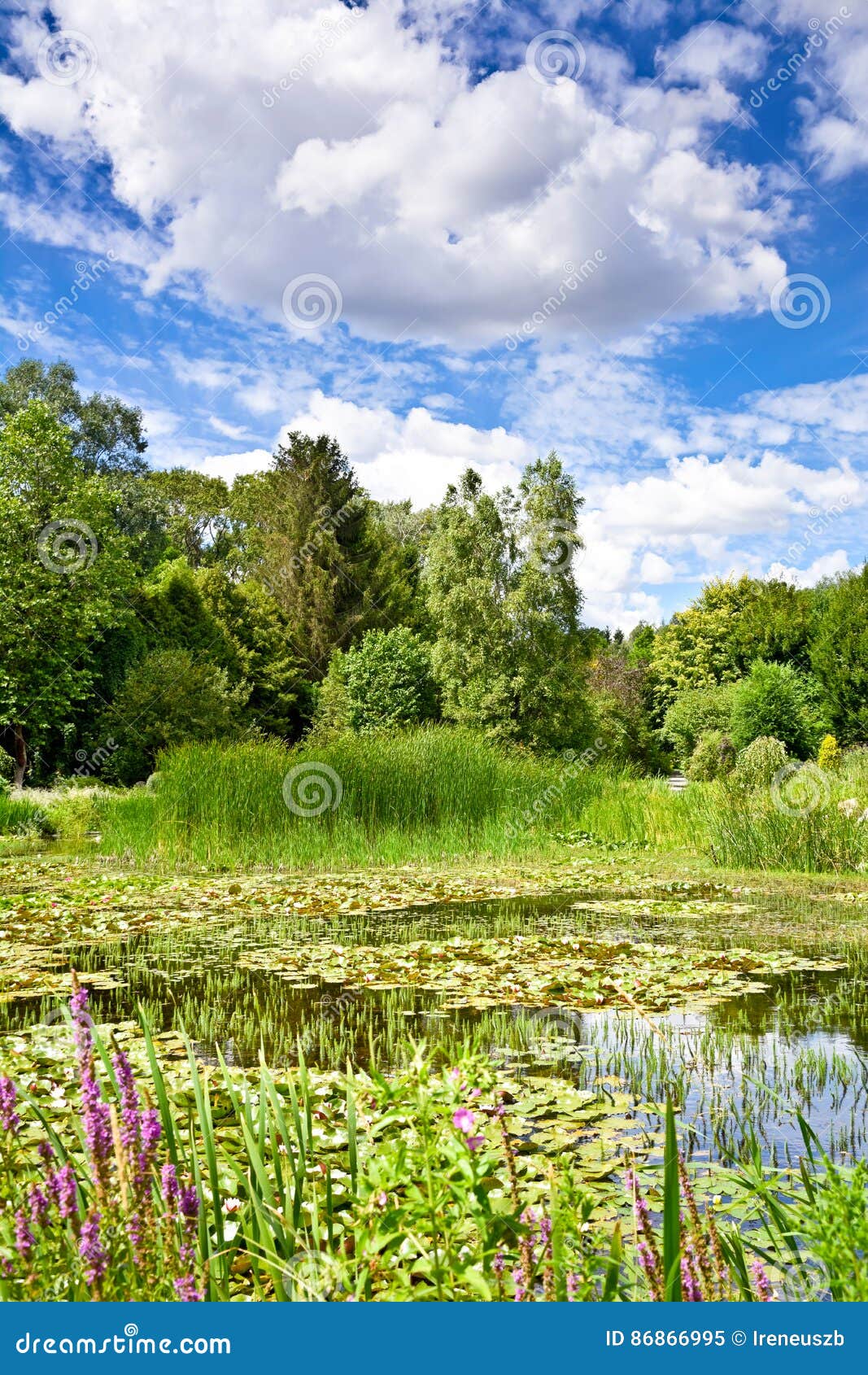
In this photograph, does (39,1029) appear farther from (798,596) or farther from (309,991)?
(798,596)

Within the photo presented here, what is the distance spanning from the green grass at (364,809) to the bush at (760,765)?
1.00m

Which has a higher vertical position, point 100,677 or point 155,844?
point 100,677

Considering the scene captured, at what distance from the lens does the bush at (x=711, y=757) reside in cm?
2494

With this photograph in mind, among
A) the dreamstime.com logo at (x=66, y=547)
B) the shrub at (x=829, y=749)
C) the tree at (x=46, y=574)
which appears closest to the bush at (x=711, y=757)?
the shrub at (x=829, y=749)

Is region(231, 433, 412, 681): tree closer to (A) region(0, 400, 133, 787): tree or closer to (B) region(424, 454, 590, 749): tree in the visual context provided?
(B) region(424, 454, 590, 749): tree

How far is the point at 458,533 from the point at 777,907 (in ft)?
56.8

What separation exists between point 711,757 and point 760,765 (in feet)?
43.5

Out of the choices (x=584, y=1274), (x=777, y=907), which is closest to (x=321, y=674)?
(x=777, y=907)

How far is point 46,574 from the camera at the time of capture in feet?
70.4

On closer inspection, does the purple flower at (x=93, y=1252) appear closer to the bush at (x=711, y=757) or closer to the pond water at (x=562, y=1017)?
the pond water at (x=562, y=1017)

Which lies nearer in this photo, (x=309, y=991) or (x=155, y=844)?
(x=309, y=991)

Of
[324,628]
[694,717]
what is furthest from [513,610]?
[694,717]

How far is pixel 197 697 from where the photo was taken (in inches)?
905

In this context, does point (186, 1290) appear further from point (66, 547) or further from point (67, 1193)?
point (66, 547)
